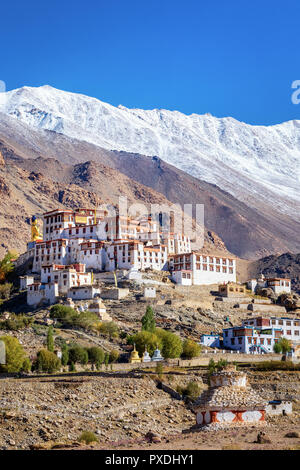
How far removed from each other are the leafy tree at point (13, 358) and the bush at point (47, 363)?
96 centimetres

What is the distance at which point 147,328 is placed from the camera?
230ft

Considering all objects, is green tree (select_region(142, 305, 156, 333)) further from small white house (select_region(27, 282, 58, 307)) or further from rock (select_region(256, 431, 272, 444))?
rock (select_region(256, 431, 272, 444))

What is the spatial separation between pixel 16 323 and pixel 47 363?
56.7 feet

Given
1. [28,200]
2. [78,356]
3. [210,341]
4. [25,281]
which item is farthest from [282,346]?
[28,200]

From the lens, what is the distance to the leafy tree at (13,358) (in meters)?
53.2

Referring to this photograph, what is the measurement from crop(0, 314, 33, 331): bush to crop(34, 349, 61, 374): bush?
15182 mm

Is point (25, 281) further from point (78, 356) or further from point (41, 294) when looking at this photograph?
point (78, 356)

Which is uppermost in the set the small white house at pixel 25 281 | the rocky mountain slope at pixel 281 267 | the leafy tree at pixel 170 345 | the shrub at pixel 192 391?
the rocky mountain slope at pixel 281 267

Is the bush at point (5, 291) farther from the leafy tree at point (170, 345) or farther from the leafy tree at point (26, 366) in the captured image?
the leafy tree at point (26, 366)

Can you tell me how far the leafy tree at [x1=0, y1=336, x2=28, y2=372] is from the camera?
175 feet

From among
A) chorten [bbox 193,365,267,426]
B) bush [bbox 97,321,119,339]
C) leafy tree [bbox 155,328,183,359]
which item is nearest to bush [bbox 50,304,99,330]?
bush [bbox 97,321,119,339]

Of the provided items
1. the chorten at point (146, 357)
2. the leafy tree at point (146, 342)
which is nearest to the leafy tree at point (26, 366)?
the chorten at point (146, 357)

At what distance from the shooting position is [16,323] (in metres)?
71.2

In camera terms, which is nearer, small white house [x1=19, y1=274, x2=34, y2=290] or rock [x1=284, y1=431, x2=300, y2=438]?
rock [x1=284, y1=431, x2=300, y2=438]
